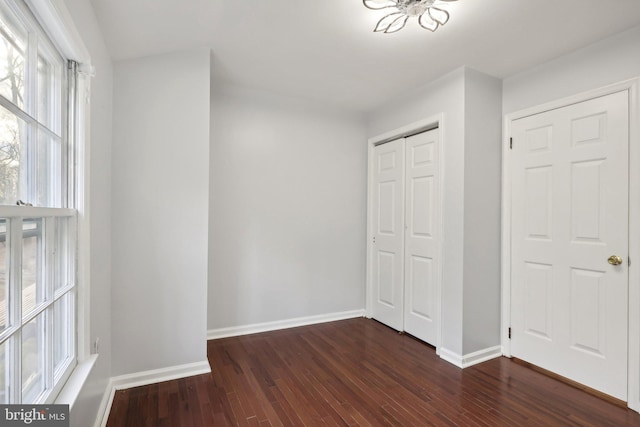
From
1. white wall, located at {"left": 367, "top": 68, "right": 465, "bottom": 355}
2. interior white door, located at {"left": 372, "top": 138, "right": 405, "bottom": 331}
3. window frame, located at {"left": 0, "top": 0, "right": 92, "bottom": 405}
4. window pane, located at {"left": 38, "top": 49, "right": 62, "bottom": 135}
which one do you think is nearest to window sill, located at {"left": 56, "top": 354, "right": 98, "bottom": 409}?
window frame, located at {"left": 0, "top": 0, "right": 92, "bottom": 405}

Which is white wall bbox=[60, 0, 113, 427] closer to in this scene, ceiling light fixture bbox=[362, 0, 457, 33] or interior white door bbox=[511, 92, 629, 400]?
ceiling light fixture bbox=[362, 0, 457, 33]

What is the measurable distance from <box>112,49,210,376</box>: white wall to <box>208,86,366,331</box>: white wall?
0.67 meters

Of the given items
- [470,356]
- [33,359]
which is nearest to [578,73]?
[470,356]

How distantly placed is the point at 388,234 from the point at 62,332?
281 centimetres

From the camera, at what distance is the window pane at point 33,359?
1.10m

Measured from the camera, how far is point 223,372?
2332 millimetres

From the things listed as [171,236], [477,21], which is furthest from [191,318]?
[477,21]

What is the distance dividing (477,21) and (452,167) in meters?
1.08

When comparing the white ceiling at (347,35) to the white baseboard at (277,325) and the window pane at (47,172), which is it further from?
the white baseboard at (277,325)

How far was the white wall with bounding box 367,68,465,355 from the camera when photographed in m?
2.51

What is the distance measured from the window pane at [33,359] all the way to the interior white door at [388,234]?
2.79m

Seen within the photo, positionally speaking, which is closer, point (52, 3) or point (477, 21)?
point (52, 3)

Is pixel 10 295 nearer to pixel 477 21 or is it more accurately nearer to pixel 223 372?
pixel 223 372

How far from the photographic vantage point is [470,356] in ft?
8.20
